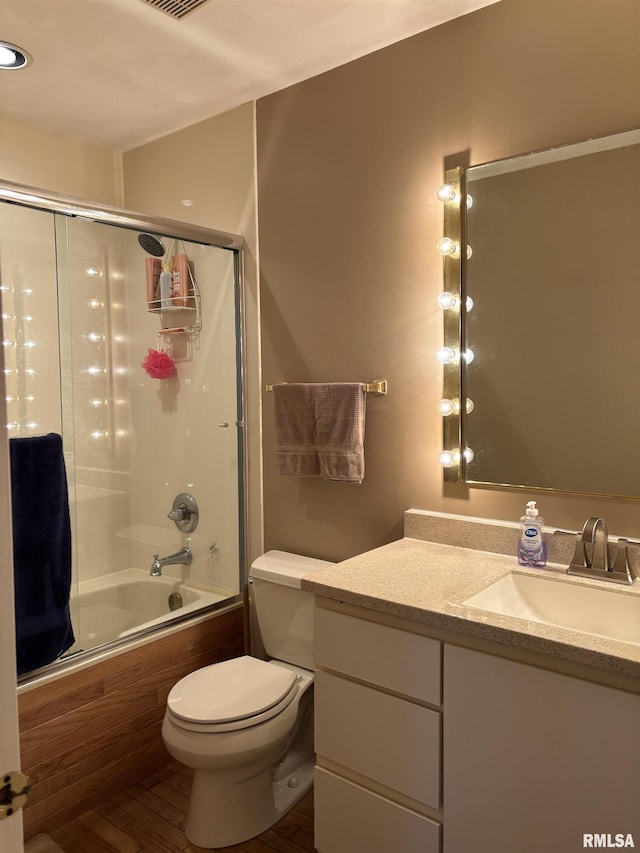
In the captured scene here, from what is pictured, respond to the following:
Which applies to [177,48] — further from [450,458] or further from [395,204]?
[450,458]

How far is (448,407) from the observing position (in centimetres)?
194

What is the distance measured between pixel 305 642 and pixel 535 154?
168cm

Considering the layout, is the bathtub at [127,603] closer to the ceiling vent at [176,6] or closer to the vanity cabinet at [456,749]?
the vanity cabinet at [456,749]

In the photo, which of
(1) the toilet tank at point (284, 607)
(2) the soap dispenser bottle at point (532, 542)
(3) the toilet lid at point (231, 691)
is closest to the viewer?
(2) the soap dispenser bottle at point (532, 542)

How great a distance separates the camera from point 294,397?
225cm

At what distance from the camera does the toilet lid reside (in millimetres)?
1815

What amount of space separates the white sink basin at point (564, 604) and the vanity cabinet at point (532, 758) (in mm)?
222

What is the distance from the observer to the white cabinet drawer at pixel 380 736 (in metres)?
1.44

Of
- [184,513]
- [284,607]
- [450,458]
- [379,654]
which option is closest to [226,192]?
[184,513]

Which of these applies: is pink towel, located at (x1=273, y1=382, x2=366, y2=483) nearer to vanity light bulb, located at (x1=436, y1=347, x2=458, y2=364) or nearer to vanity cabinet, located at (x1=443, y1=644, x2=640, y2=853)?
vanity light bulb, located at (x1=436, y1=347, x2=458, y2=364)

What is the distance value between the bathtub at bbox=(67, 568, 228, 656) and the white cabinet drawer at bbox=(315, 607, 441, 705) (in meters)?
0.94

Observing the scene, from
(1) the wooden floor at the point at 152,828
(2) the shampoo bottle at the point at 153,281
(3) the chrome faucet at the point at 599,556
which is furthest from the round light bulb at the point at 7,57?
(1) the wooden floor at the point at 152,828

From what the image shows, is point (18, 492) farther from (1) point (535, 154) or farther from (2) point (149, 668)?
(1) point (535, 154)

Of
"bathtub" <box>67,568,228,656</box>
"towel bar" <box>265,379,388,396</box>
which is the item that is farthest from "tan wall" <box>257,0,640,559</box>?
"bathtub" <box>67,568,228,656</box>
